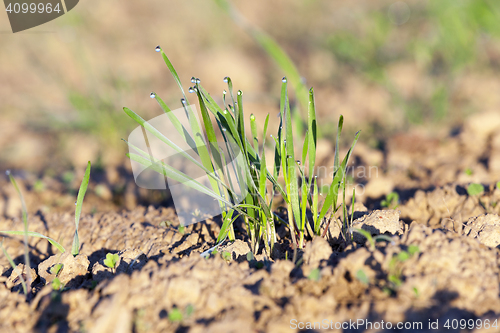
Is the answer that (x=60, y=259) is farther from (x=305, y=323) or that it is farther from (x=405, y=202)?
(x=405, y=202)

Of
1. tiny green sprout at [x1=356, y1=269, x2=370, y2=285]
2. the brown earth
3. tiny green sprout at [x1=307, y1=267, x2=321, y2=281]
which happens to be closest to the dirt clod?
the brown earth

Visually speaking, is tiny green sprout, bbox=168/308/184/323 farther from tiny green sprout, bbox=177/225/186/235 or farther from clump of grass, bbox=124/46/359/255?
tiny green sprout, bbox=177/225/186/235

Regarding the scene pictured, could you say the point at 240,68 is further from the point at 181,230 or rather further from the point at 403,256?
the point at 403,256

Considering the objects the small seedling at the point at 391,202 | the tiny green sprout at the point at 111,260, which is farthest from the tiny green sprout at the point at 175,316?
the small seedling at the point at 391,202

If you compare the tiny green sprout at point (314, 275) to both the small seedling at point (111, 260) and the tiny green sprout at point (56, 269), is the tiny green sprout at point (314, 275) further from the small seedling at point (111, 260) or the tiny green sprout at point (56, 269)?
the tiny green sprout at point (56, 269)

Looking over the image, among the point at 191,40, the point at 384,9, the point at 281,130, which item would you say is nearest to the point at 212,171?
the point at 281,130

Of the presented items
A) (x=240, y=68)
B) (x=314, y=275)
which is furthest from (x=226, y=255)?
(x=240, y=68)

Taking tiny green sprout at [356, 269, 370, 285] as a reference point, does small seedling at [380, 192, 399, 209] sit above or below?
below

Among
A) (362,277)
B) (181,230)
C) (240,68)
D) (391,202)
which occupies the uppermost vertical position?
(240,68)
